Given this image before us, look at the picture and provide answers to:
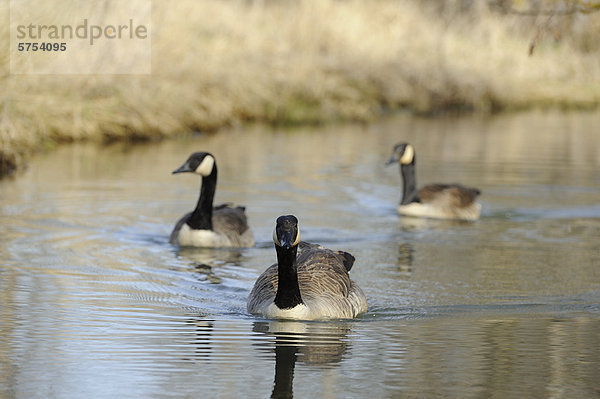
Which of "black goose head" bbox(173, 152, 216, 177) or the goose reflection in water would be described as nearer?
the goose reflection in water

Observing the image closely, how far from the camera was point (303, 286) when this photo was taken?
340 inches

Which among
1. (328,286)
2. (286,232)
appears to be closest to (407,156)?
(328,286)

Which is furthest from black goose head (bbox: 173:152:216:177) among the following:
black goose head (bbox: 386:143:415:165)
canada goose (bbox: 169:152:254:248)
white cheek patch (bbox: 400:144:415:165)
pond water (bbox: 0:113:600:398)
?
white cheek patch (bbox: 400:144:415:165)

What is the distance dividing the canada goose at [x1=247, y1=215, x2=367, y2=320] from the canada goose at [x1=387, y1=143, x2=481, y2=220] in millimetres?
5331

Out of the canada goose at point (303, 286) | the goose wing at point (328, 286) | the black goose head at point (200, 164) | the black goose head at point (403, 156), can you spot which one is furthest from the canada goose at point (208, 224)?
the black goose head at point (403, 156)

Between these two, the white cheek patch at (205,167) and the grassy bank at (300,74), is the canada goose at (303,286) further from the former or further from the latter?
the grassy bank at (300,74)

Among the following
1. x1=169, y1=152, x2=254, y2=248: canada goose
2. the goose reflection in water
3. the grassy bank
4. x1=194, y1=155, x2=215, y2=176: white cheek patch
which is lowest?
the goose reflection in water

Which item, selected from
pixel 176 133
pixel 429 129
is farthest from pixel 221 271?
pixel 429 129

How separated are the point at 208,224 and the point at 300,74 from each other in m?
15.1

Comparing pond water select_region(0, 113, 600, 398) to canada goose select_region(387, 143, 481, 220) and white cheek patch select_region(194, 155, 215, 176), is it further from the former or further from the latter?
white cheek patch select_region(194, 155, 215, 176)

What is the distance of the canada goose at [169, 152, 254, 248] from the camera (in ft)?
39.2

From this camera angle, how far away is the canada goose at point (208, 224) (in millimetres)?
11961

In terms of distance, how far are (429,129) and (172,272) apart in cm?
1672

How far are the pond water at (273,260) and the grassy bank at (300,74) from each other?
1.20 metres
